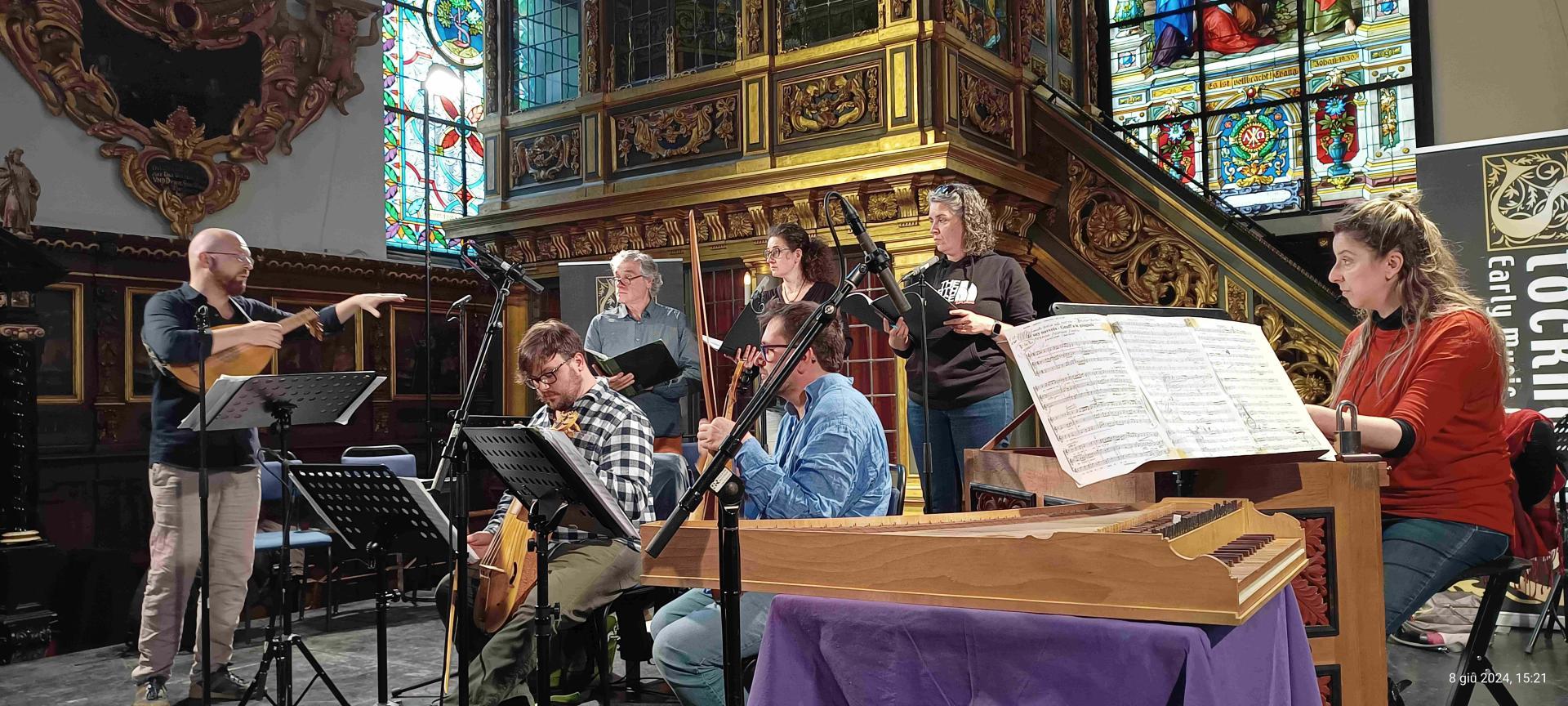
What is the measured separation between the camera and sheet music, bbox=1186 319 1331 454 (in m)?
2.46

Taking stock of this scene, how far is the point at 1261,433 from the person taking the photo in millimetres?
2434

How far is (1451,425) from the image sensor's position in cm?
299

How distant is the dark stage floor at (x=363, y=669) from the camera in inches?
175

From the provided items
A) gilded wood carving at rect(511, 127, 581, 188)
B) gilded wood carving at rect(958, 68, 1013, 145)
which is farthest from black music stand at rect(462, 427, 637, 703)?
gilded wood carving at rect(511, 127, 581, 188)

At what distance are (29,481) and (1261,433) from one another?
19.5ft

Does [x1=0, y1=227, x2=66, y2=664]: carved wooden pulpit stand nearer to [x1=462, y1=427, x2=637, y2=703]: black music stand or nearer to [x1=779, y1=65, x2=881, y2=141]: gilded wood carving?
[x1=462, y1=427, x2=637, y2=703]: black music stand

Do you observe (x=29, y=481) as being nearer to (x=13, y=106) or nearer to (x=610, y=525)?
(x=13, y=106)

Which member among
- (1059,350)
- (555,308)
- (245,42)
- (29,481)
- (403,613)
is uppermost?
(245,42)

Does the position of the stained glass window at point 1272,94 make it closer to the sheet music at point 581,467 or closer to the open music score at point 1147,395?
the open music score at point 1147,395

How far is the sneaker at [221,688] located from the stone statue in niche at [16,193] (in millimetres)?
3709

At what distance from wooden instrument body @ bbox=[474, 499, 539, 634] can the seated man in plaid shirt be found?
7 centimetres

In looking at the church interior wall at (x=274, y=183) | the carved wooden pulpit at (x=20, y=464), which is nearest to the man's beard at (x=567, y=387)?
the carved wooden pulpit at (x=20, y=464)

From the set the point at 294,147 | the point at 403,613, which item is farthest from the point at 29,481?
the point at 294,147

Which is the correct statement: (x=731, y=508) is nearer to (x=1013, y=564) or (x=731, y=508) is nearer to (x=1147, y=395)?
(x=1013, y=564)
